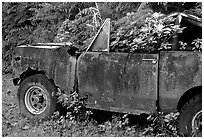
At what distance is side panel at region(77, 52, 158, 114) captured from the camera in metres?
5.39

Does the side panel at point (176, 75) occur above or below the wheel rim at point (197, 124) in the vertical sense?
above

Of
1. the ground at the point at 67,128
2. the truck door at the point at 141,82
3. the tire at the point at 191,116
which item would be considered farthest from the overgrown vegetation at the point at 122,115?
the truck door at the point at 141,82

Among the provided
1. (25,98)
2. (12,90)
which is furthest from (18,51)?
(12,90)

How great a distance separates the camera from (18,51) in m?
6.93

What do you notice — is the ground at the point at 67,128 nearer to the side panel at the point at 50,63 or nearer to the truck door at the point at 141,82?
the truck door at the point at 141,82

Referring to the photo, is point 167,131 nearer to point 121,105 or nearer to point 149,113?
point 149,113

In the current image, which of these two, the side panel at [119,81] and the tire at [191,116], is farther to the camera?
the side panel at [119,81]

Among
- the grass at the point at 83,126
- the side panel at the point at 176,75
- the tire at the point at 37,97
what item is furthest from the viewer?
the tire at the point at 37,97

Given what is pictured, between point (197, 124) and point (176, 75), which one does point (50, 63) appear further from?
point (197, 124)

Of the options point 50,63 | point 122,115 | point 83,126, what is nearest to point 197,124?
point 122,115

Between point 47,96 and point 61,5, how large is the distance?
20.3 feet

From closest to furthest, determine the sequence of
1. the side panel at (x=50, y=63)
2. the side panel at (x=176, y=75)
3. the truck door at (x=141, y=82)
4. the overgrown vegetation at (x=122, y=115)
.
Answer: the side panel at (x=176, y=75)
the truck door at (x=141, y=82)
the overgrown vegetation at (x=122, y=115)
the side panel at (x=50, y=63)

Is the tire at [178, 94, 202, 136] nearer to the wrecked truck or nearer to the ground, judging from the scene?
the wrecked truck

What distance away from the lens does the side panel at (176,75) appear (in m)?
4.96
